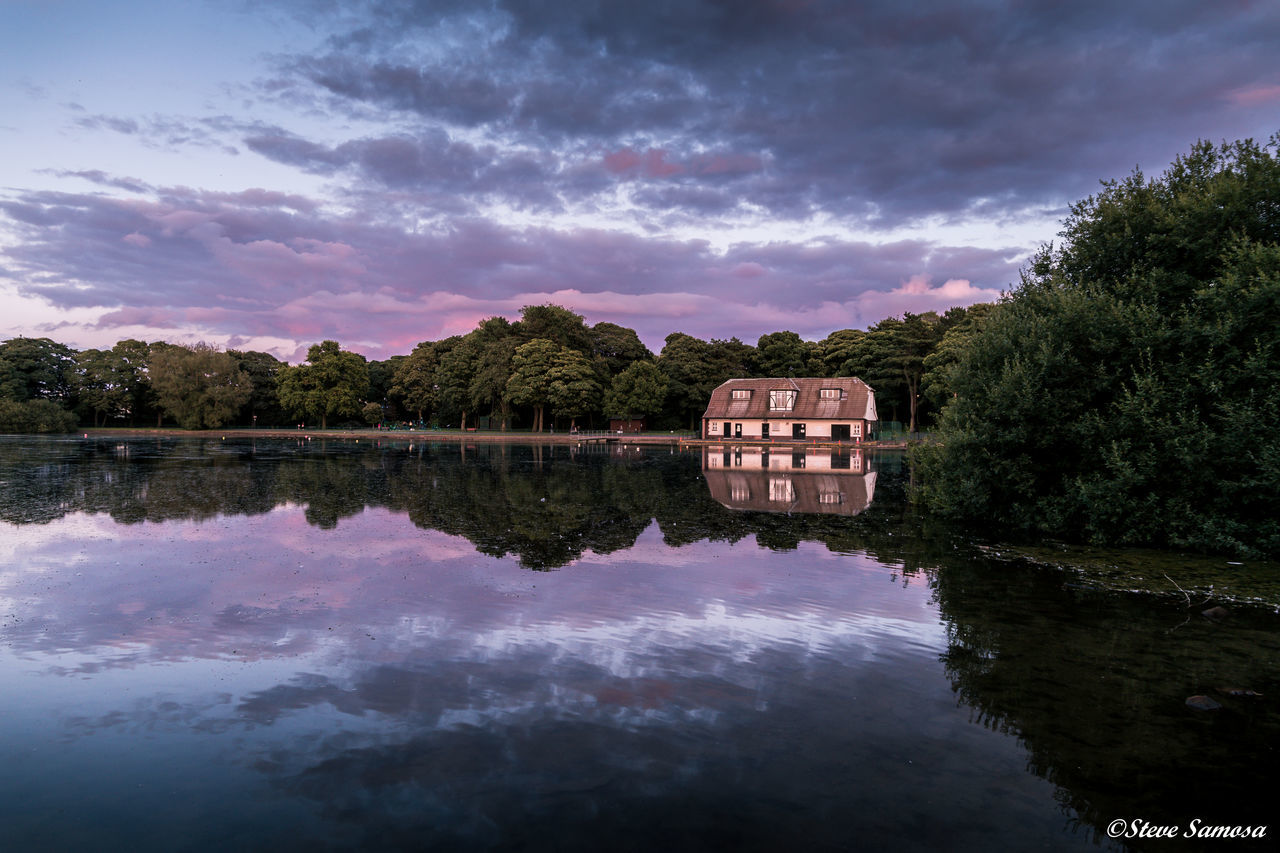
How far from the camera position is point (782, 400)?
238 ft

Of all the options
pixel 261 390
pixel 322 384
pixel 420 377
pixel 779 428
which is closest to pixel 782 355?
pixel 779 428

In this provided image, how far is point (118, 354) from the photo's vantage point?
90.4 meters

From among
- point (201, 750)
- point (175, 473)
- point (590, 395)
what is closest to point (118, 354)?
point (590, 395)

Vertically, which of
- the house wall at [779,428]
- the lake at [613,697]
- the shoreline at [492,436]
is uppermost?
the house wall at [779,428]

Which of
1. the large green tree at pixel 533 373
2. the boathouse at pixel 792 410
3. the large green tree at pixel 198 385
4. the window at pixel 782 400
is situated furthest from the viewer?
the large green tree at pixel 198 385

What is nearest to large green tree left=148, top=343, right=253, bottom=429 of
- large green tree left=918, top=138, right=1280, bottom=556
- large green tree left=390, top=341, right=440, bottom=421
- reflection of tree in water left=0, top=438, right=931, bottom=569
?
large green tree left=390, top=341, right=440, bottom=421

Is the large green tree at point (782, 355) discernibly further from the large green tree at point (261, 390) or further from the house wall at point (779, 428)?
the large green tree at point (261, 390)

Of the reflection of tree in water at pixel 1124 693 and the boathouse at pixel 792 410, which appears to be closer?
the reflection of tree in water at pixel 1124 693

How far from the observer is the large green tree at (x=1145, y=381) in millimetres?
15141

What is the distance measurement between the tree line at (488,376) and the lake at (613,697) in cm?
6695

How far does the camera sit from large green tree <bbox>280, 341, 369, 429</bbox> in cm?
9250

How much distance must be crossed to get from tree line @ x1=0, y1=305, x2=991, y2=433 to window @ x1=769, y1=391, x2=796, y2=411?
51.8ft

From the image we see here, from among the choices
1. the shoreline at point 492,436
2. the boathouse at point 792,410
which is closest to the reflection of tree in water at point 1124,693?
the shoreline at point 492,436

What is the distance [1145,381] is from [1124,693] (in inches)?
431
